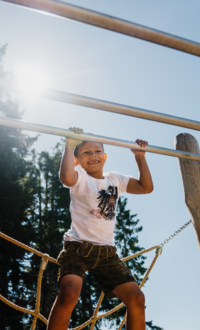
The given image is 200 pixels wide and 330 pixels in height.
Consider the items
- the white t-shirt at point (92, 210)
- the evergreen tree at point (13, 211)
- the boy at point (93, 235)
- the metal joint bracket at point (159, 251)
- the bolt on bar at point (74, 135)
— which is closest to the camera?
the bolt on bar at point (74, 135)

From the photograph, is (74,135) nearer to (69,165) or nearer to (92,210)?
(69,165)

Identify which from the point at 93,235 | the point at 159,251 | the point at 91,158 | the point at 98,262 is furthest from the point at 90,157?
the point at 159,251

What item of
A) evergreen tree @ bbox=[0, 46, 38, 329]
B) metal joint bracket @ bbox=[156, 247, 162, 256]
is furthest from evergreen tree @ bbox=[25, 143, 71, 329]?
metal joint bracket @ bbox=[156, 247, 162, 256]

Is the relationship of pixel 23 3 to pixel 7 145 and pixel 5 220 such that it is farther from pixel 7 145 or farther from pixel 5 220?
pixel 7 145

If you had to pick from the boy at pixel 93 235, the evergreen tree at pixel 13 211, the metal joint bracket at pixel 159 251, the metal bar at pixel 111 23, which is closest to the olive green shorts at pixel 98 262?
the boy at pixel 93 235

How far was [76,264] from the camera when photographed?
1.55 m

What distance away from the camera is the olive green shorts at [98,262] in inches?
62.4

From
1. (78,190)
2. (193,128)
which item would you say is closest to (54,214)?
(78,190)

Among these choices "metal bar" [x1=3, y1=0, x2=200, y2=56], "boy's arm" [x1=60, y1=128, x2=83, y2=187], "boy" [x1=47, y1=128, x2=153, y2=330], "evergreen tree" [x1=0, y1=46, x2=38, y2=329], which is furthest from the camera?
"evergreen tree" [x1=0, y1=46, x2=38, y2=329]

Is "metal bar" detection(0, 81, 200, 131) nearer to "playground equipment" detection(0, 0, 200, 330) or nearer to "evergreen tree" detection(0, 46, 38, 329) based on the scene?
"playground equipment" detection(0, 0, 200, 330)

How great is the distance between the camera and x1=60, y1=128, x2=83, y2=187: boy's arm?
1.56 meters

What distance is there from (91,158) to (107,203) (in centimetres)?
33

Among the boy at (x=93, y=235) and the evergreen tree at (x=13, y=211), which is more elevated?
the evergreen tree at (x=13, y=211)

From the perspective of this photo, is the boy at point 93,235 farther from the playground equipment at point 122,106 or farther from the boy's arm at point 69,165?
the playground equipment at point 122,106
